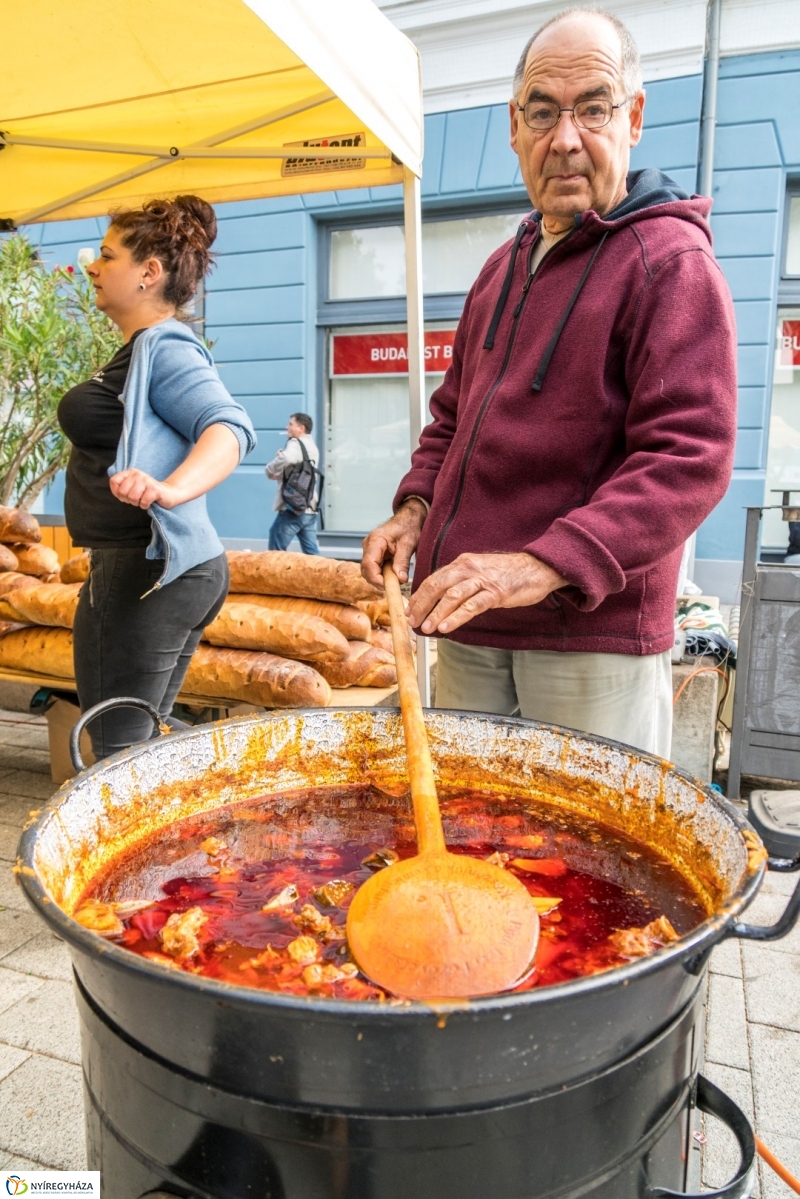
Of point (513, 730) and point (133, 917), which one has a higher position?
point (513, 730)

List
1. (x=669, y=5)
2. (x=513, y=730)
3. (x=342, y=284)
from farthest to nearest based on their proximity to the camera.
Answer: (x=342, y=284) < (x=669, y=5) < (x=513, y=730)

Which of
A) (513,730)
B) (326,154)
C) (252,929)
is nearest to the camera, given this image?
(252,929)

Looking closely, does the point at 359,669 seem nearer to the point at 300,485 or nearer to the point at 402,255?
the point at 300,485

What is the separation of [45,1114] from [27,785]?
2227 mm

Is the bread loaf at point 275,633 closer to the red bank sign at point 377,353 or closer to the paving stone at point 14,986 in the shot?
the paving stone at point 14,986

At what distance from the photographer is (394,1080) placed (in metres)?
0.77

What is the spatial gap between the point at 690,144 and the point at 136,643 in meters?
7.33

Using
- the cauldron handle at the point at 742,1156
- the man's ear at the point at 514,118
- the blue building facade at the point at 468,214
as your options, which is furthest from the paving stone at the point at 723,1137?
the blue building facade at the point at 468,214

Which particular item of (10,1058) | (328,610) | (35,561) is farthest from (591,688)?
(35,561)

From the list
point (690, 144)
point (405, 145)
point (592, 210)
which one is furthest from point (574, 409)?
point (690, 144)

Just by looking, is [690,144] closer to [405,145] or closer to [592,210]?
[405,145]

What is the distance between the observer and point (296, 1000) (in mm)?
716

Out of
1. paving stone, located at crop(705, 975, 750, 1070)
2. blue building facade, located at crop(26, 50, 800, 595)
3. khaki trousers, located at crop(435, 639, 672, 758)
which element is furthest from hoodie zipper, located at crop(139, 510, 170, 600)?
blue building facade, located at crop(26, 50, 800, 595)

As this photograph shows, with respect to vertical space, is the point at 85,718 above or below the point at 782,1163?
above
